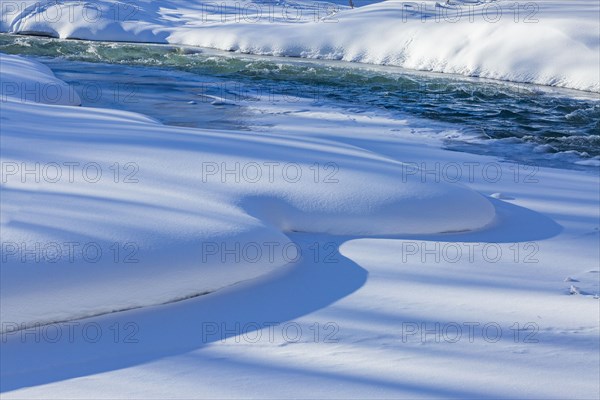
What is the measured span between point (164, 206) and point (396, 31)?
7.23 metres

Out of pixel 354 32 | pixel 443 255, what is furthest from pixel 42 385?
pixel 354 32

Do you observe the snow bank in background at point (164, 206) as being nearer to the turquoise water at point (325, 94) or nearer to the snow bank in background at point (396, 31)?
the turquoise water at point (325, 94)

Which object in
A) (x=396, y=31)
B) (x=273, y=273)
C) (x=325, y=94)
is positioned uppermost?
(x=396, y=31)

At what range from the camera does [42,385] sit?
213cm

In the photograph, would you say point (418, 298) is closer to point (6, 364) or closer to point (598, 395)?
point (598, 395)

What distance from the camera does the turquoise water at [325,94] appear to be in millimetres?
6027

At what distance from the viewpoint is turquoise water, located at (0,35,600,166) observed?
19.8 feet

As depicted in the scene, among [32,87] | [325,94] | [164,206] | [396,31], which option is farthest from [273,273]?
[396,31]

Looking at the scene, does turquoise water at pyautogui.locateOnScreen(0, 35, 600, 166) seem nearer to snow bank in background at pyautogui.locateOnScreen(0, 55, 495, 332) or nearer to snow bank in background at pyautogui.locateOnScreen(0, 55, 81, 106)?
snow bank in background at pyautogui.locateOnScreen(0, 55, 81, 106)

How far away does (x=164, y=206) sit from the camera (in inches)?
121

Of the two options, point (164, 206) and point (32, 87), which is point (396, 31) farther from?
point (164, 206)

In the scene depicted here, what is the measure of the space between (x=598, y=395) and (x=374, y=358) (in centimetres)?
60

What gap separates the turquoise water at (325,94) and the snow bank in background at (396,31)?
0.35 metres

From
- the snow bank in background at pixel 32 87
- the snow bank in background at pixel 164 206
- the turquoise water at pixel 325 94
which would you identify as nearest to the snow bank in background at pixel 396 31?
the turquoise water at pixel 325 94
